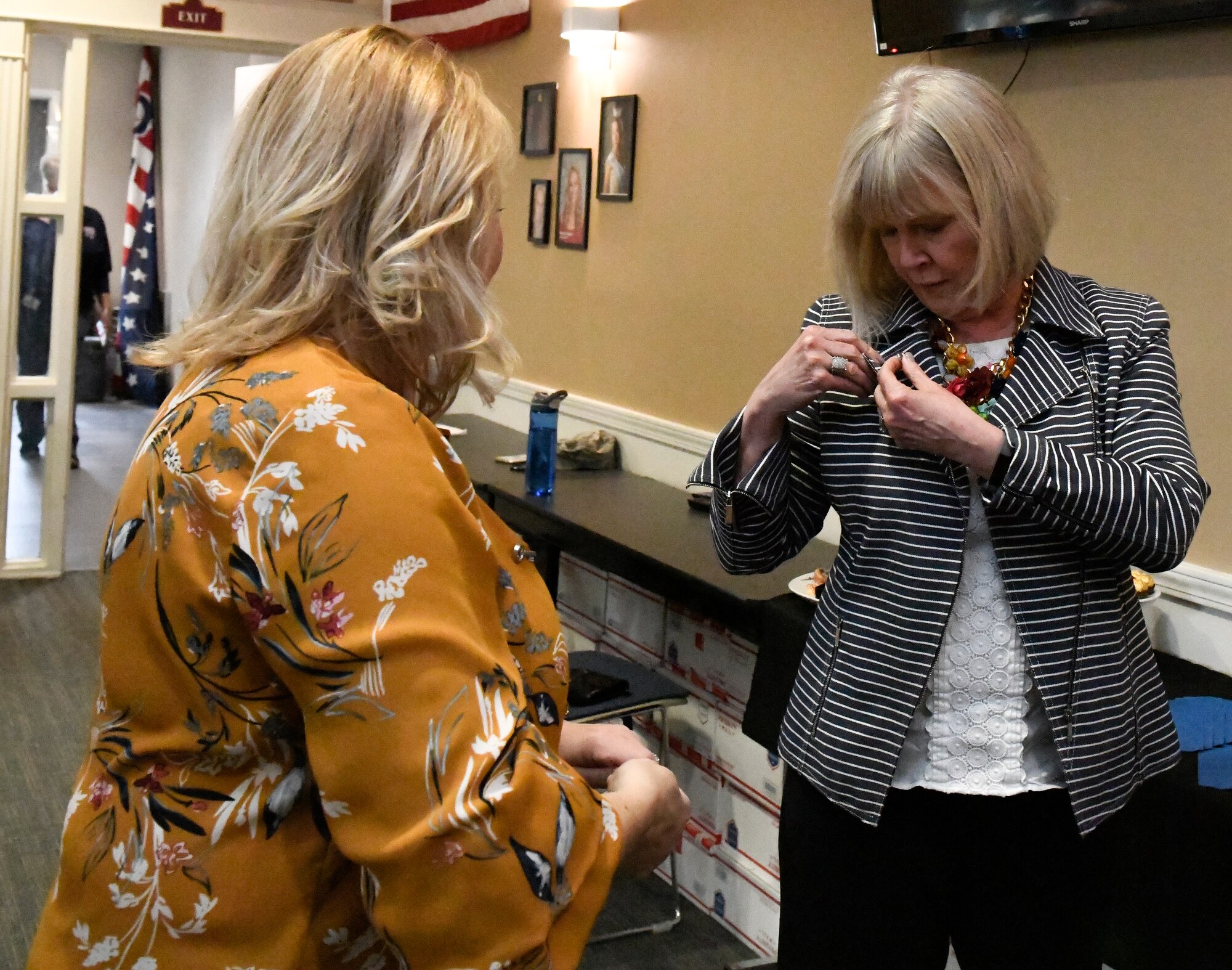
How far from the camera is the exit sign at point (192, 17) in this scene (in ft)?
16.0

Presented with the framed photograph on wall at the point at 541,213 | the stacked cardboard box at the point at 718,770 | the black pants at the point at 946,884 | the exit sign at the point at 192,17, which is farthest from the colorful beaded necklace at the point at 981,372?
the exit sign at the point at 192,17

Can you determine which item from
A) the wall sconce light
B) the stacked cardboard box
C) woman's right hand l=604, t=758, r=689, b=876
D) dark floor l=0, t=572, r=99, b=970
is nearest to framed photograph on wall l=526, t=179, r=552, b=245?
the wall sconce light

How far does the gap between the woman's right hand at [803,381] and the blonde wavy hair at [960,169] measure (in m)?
0.16

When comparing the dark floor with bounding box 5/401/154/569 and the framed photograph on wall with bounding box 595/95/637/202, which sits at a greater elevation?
the framed photograph on wall with bounding box 595/95/637/202

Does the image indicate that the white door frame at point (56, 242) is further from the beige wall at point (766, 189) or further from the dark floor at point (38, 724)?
the beige wall at point (766, 189)

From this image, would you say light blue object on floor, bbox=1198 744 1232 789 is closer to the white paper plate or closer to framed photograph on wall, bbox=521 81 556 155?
the white paper plate

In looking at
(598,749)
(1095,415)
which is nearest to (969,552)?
(1095,415)

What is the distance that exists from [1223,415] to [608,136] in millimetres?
2225

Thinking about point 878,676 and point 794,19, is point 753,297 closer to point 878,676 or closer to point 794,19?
point 794,19

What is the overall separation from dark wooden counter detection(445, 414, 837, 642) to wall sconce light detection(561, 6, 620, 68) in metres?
1.31

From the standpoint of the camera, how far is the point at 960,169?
1.46 meters

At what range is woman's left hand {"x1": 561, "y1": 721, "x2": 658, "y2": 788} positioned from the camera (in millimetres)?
1180

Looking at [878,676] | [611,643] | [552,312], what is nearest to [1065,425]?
[878,676]

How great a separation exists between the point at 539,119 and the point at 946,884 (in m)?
3.32
